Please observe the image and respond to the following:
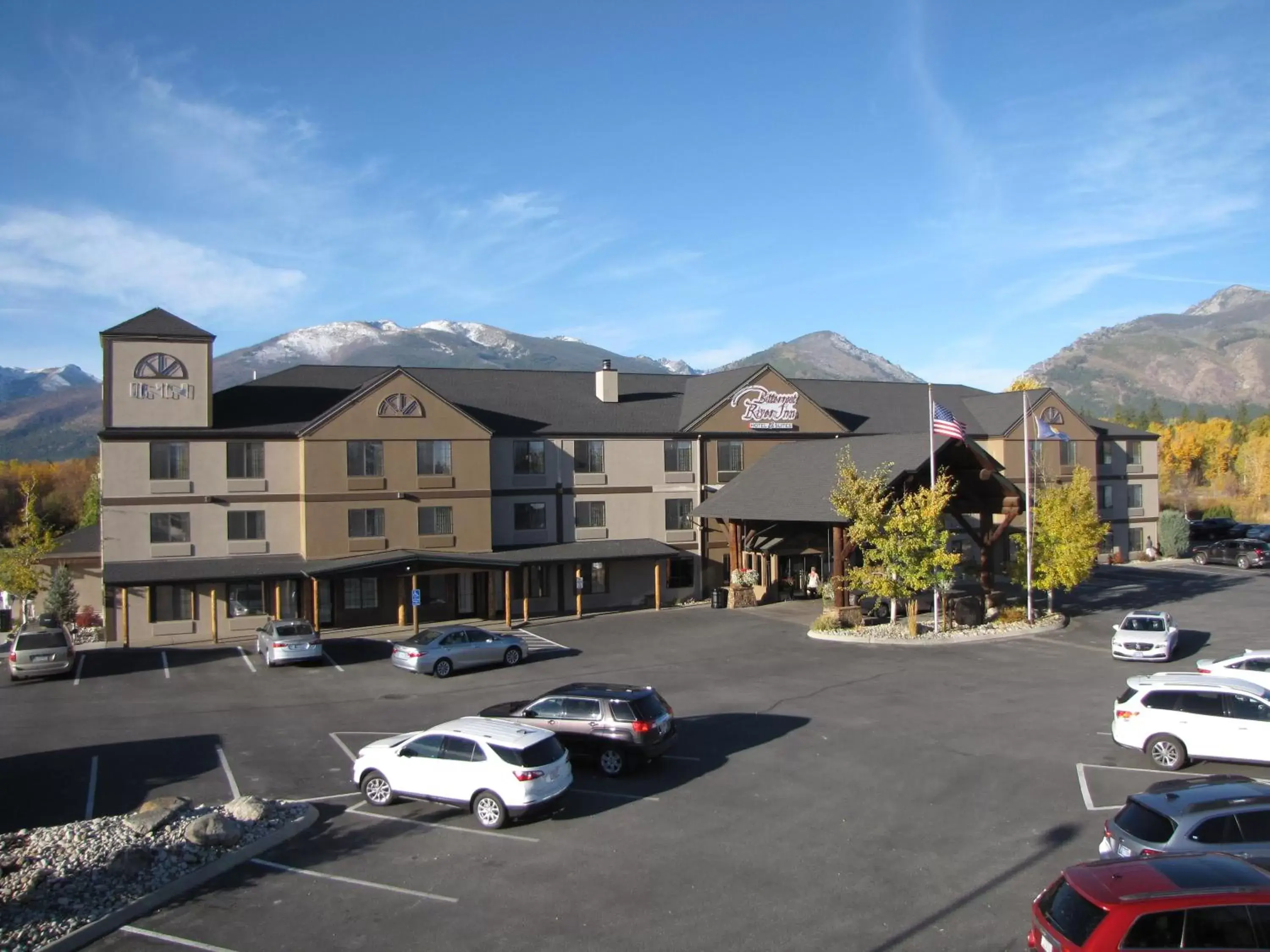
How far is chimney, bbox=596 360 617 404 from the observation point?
4809 centimetres

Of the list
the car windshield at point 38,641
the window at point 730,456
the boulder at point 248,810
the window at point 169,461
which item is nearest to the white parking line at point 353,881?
the boulder at point 248,810

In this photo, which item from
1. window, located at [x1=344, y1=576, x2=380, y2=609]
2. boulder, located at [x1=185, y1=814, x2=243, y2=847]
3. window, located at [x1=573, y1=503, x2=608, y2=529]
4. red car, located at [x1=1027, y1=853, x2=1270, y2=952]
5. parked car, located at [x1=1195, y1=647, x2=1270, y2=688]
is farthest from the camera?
window, located at [x1=573, y1=503, x2=608, y2=529]

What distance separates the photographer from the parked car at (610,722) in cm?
1800

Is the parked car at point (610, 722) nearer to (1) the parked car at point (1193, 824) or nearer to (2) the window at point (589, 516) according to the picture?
(1) the parked car at point (1193, 824)

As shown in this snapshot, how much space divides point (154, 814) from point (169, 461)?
2579 centimetres

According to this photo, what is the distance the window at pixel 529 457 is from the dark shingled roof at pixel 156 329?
43.6 feet

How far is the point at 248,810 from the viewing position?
A: 15430 mm

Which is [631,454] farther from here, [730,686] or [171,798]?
[171,798]

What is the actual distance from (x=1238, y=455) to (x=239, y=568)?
445 feet

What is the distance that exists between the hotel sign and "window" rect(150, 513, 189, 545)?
980 inches

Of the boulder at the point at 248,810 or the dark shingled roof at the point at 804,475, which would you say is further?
the dark shingled roof at the point at 804,475

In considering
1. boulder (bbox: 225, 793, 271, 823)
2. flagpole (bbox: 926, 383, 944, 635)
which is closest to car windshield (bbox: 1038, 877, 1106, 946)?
boulder (bbox: 225, 793, 271, 823)

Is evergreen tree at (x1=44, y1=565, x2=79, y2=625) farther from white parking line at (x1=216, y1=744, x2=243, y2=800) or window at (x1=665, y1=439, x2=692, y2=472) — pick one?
window at (x1=665, y1=439, x2=692, y2=472)

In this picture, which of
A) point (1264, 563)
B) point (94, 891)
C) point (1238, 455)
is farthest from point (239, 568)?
point (1238, 455)
